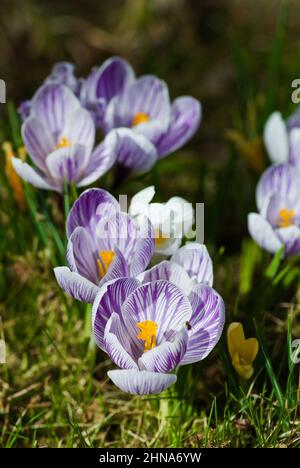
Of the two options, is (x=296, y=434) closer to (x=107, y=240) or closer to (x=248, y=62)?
(x=107, y=240)

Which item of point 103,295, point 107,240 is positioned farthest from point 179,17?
point 103,295

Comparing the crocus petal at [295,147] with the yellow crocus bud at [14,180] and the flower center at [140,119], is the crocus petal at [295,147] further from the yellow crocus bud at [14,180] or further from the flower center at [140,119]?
the yellow crocus bud at [14,180]

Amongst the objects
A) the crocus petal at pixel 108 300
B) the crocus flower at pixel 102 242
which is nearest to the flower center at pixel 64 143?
the crocus flower at pixel 102 242

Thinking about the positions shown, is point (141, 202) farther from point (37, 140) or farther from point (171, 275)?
point (37, 140)

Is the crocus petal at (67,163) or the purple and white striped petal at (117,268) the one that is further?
the crocus petal at (67,163)

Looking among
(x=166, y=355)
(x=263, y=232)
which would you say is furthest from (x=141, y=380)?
(x=263, y=232)

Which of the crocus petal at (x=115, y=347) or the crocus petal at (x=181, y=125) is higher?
the crocus petal at (x=181, y=125)

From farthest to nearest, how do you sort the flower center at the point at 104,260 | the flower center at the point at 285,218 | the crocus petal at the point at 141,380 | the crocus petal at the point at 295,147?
the crocus petal at the point at 295,147, the flower center at the point at 285,218, the flower center at the point at 104,260, the crocus petal at the point at 141,380
